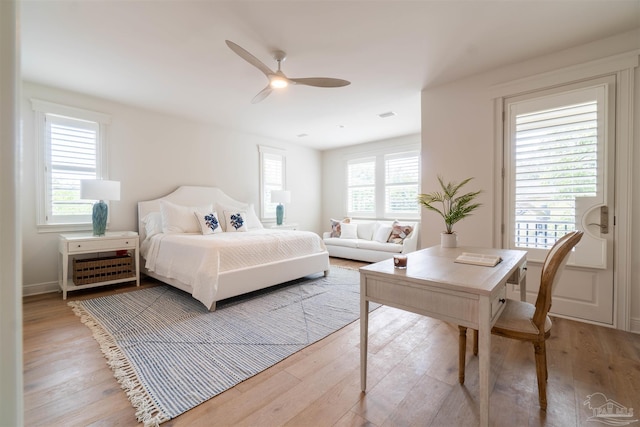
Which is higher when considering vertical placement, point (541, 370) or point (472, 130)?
point (472, 130)

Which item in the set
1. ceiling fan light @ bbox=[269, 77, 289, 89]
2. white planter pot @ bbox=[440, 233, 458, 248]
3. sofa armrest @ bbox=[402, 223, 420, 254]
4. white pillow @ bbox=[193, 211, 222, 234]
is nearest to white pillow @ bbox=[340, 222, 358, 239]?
sofa armrest @ bbox=[402, 223, 420, 254]

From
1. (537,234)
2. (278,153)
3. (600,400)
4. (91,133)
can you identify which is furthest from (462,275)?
(278,153)

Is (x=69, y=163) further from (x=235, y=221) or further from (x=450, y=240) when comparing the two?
(x=450, y=240)

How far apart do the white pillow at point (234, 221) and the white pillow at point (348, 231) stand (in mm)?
2194

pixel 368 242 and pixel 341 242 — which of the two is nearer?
pixel 368 242

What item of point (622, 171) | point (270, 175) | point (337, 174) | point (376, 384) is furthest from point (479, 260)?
point (337, 174)

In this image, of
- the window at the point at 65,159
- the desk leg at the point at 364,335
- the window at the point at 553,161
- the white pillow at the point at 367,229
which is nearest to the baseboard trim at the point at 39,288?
the window at the point at 65,159

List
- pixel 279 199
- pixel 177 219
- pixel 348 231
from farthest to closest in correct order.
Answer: pixel 348 231, pixel 279 199, pixel 177 219

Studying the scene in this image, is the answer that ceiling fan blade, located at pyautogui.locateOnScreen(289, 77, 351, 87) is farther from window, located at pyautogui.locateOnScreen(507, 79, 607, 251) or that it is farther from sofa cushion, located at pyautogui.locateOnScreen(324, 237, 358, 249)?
sofa cushion, located at pyautogui.locateOnScreen(324, 237, 358, 249)

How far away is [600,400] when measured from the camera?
157 cm

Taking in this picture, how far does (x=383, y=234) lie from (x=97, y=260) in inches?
171

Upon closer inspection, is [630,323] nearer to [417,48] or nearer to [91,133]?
[417,48]

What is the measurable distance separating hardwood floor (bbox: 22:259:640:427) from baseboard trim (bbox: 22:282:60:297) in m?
1.36

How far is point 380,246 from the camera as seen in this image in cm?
503
